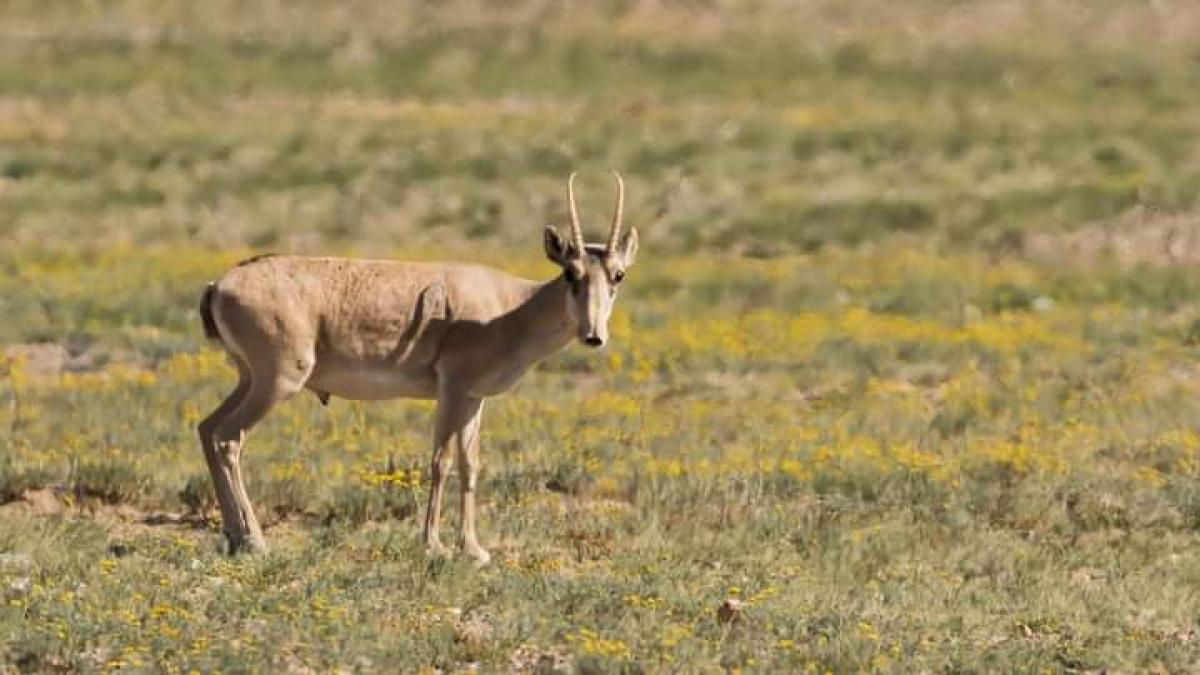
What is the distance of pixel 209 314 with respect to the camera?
45.9ft

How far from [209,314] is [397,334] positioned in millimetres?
1162

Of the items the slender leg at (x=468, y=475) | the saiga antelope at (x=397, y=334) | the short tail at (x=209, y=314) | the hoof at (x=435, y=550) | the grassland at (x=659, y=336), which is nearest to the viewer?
A: the grassland at (x=659, y=336)

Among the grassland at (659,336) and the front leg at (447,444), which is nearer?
the grassland at (659,336)

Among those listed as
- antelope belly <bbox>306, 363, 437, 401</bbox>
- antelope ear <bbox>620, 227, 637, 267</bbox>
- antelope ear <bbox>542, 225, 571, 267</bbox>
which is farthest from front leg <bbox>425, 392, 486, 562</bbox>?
antelope ear <bbox>620, 227, 637, 267</bbox>

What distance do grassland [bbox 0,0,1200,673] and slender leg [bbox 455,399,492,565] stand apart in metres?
0.36

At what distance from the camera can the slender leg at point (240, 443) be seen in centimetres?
1377

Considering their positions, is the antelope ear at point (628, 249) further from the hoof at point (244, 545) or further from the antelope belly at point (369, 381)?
the hoof at point (244, 545)

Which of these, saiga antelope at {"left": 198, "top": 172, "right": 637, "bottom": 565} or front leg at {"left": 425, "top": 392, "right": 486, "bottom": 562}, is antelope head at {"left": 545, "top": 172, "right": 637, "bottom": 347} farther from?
front leg at {"left": 425, "top": 392, "right": 486, "bottom": 562}

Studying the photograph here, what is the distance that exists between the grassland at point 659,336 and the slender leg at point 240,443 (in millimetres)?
422

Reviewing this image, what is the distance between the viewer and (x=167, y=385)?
20.8 metres

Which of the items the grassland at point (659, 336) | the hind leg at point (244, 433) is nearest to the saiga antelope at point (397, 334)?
the hind leg at point (244, 433)

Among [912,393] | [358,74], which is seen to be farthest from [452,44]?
[912,393]

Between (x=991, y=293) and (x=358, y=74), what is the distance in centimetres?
2223

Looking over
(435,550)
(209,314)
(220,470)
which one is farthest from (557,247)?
(220,470)
